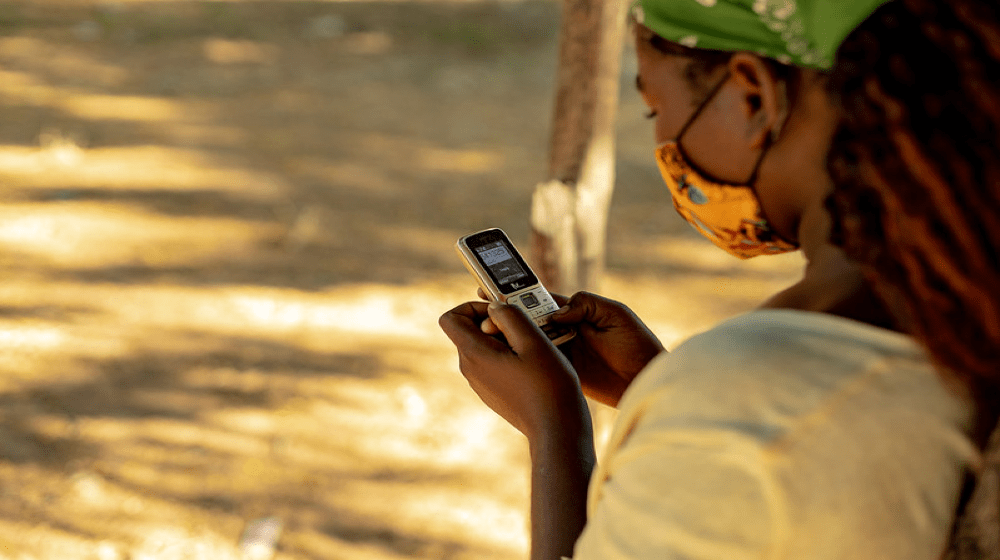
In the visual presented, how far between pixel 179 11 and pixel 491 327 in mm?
10178

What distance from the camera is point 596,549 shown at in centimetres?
91

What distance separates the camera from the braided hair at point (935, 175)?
826 millimetres

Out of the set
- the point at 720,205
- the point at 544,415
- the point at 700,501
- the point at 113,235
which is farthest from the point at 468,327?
the point at 113,235

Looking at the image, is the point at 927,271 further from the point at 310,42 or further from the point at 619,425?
the point at 310,42

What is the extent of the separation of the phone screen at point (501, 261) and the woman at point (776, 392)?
0.71 meters

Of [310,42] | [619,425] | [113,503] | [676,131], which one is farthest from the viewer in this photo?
[310,42]

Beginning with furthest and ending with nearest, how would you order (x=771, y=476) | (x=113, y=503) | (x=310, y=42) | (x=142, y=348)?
1. (x=310, y=42)
2. (x=142, y=348)
3. (x=113, y=503)
4. (x=771, y=476)

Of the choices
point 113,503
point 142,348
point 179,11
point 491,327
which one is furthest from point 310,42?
point 491,327

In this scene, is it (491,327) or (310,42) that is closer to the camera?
(491,327)

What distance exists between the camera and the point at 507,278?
182 cm

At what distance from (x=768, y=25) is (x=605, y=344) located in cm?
79

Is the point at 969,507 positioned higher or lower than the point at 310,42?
lower

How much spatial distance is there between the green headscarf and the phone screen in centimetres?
81

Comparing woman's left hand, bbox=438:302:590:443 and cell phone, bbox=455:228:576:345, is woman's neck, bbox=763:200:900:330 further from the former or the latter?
cell phone, bbox=455:228:576:345
